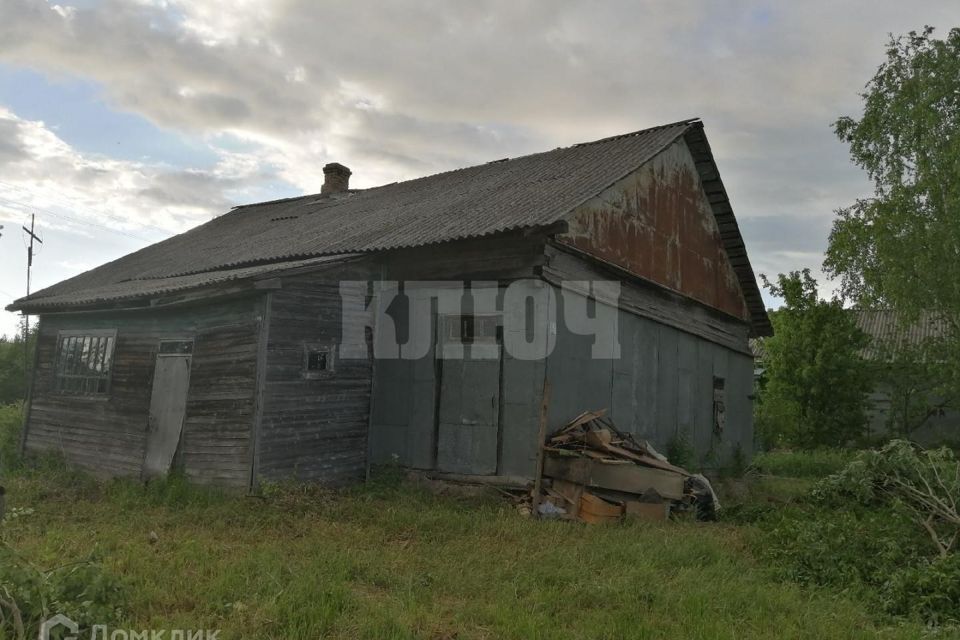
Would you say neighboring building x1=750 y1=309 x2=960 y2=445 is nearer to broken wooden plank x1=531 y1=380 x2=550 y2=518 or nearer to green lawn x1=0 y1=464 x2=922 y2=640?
broken wooden plank x1=531 y1=380 x2=550 y2=518

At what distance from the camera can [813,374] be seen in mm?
20109

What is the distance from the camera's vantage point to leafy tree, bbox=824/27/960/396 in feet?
54.0

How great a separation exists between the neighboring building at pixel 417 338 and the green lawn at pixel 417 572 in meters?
1.23

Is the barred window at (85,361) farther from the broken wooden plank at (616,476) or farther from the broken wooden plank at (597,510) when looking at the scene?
the broken wooden plank at (597,510)

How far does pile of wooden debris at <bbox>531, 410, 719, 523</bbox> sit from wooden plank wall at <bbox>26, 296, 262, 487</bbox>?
4203mm

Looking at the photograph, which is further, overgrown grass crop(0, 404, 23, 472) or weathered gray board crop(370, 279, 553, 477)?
overgrown grass crop(0, 404, 23, 472)

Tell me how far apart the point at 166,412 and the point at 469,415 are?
4880 millimetres

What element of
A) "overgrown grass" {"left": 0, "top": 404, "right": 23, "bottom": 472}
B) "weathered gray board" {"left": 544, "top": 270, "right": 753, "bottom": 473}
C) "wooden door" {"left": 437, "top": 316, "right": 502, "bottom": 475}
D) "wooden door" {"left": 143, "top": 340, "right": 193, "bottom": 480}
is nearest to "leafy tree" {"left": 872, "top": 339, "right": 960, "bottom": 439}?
"weathered gray board" {"left": 544, "top": 270, "right": 753, "bottom": 473}

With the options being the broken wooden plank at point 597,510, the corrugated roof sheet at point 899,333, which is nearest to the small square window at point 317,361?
the broken wooden plank at point 597,510

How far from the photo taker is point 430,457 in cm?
1036

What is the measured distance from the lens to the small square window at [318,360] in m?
10.0

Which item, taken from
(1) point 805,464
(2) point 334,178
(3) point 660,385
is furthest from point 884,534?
(2) point 334,178

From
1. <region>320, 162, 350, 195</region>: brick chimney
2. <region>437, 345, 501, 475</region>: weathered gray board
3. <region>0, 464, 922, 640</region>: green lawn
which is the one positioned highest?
<region>320, 162, 350, 195</region>: brick chimney

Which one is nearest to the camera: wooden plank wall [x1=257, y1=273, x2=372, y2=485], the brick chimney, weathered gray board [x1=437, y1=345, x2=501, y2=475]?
wooden plank wall [x1=257, y1=273, x2=372, y2=485]
